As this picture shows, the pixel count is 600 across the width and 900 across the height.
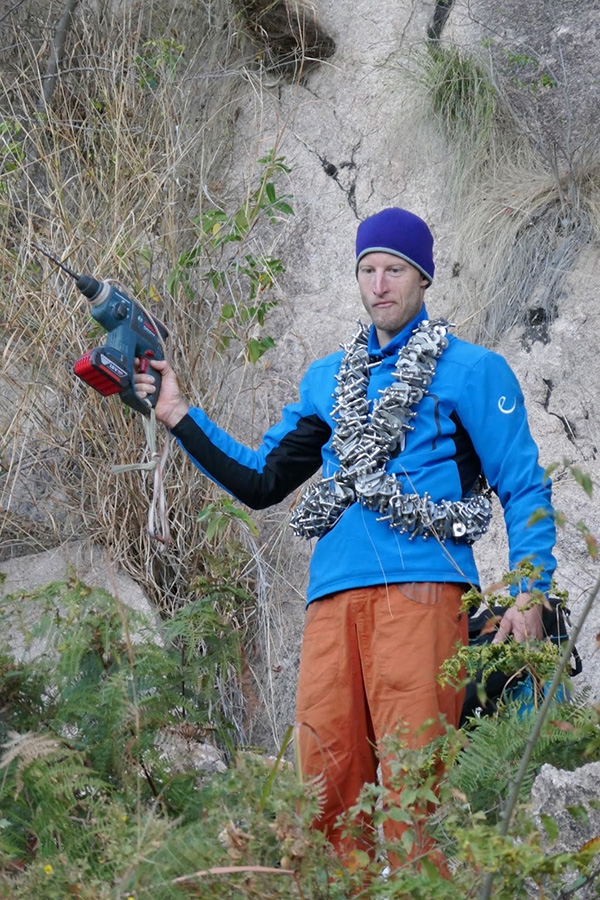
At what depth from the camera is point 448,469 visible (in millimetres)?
2793

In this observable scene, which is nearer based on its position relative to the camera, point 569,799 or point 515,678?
point 569,799

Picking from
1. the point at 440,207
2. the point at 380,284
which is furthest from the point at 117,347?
the point at 440,207

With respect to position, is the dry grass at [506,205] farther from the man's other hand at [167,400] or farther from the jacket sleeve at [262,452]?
the man's other hand at [167,400]

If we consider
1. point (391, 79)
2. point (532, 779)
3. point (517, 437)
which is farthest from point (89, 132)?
point (532, 779)

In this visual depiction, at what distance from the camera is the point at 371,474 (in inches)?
109

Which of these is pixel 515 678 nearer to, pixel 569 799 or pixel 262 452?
pixel 569 799

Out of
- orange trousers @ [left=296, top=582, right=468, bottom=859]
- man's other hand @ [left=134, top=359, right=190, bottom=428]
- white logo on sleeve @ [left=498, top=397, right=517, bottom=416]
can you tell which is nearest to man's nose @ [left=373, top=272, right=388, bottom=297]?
white logo on sleeve @ [left=498, top=397, right=517, bottom=416]

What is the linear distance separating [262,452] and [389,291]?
22.6 inches

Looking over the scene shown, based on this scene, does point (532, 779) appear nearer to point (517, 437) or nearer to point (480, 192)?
point (517, 437)

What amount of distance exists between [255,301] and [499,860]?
361 cm

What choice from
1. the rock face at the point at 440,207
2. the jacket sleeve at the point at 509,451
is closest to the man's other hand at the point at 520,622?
the jacket sleeve at the point at 509,451

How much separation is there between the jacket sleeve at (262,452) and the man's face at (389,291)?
0.28 metres

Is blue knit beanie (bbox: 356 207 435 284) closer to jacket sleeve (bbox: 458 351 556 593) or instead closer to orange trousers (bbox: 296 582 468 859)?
jacket sleeve (bbox: 458 351 556 593)

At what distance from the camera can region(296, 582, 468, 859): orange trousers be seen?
2.63 metres
